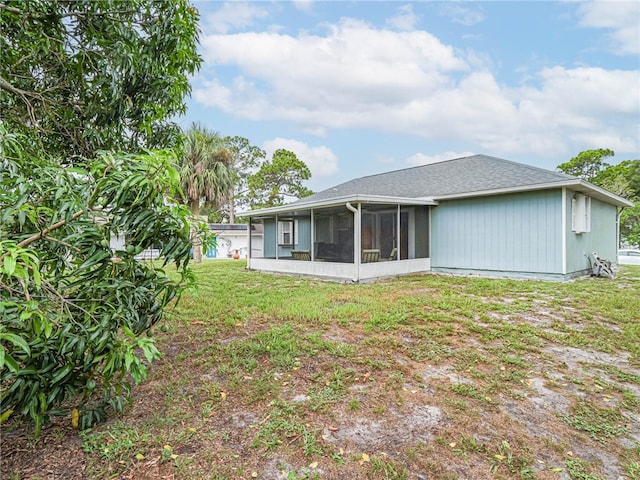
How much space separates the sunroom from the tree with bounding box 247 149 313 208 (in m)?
17.4

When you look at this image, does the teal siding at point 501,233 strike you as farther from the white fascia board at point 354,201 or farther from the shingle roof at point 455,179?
the white fascia board at point 354,201

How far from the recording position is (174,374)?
3.31 meters

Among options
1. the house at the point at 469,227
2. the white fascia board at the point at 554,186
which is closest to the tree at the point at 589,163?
the house at the point at 469,227

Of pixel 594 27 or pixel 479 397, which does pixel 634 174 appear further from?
pixel 479 397

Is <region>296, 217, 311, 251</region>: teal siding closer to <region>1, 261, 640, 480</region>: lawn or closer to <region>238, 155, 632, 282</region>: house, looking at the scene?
<region>238, 155, 632, 282</region>: house

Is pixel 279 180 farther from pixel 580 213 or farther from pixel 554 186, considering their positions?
pixel 554 186

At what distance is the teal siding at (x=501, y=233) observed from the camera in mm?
8523

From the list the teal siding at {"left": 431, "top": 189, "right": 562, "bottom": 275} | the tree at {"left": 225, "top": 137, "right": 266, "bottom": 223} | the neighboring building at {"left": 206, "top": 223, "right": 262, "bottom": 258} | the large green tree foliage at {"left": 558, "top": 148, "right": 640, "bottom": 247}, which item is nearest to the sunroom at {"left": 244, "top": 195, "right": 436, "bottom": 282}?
the teal siding at {"left": 431, "top": 189, "right": 562, "bottom": 275}

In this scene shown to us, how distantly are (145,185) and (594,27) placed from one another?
12767mm

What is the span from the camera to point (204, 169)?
14.8m

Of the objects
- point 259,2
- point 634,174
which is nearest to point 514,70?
point 259,2

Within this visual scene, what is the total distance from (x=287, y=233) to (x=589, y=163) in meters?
28.1

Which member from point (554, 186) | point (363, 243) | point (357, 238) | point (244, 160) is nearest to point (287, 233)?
point (363, 243)

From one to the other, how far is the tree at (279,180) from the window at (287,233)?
49.7 feet
